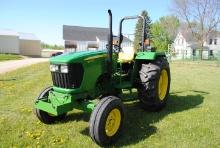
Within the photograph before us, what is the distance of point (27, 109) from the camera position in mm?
7137

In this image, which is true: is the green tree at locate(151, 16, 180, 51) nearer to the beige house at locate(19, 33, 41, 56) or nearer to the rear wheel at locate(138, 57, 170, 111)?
the beige house at locate(19, 33, 41, 56)

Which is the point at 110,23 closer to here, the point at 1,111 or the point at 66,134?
the point at 66,134

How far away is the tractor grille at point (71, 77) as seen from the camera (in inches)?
208

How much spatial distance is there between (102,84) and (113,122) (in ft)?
3.89

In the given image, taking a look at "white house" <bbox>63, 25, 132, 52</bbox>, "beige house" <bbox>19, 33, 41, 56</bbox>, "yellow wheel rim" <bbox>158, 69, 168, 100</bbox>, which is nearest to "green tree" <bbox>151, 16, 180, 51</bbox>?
"white house" <bbox>63, 25, 132, 52</bbox>

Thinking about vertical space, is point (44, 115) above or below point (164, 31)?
below

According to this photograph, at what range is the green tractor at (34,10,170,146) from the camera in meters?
5.09

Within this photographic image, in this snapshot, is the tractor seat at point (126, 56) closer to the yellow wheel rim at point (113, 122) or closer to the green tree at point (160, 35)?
the yellow wheel rim at point (113, 122)

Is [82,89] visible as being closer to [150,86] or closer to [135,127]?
[135,127]

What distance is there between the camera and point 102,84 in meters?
6.23

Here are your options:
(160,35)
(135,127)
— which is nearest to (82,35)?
(160,35)

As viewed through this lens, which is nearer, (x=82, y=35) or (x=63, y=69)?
(x=63, y=69)

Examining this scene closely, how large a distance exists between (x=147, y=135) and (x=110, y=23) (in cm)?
214

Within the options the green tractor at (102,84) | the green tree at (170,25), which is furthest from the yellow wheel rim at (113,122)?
the green tree at (170,25)
